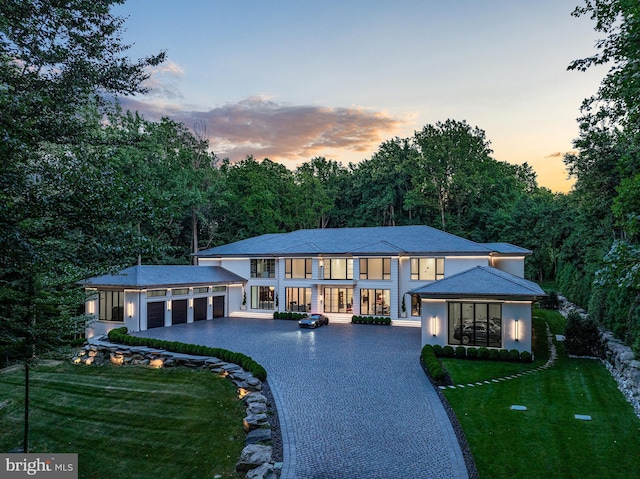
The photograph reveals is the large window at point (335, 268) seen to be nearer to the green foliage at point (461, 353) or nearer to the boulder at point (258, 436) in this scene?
the green foliage at point (461, 353)

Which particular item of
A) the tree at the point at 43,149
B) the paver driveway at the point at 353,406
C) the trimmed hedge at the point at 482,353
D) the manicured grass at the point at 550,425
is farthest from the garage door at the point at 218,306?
the manicured grass at the point at 550,425

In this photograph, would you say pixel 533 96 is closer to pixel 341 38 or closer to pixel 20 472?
pixel 341 38

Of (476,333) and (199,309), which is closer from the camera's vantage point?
(476,333)

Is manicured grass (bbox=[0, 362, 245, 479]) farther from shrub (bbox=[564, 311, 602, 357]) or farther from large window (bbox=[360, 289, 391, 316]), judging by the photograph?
shrub (bbox=[564, 311, 602, 357])

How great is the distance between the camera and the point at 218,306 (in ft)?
111

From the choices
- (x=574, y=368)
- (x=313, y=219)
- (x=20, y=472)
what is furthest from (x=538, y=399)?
(x=313, y=219)

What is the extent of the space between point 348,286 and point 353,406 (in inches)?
735

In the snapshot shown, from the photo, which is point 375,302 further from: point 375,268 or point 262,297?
point 262,297

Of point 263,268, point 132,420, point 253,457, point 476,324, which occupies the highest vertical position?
point 263,268

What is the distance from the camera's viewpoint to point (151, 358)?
811 inches

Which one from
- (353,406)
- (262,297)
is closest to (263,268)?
(262,297)

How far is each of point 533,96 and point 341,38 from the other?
12.6 metres

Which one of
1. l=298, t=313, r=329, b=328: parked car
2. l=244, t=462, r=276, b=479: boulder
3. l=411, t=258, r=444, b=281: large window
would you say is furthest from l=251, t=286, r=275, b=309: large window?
l=244, t=462, r=276, b=479: boulder

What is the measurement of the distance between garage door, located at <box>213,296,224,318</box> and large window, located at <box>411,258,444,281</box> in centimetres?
1681
